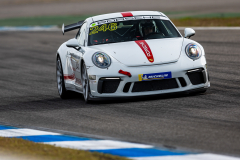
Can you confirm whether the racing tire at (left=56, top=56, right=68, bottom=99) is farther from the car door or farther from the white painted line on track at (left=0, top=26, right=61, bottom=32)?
the white painted line on track at (left=0, top=26, right=61, bottom=32)

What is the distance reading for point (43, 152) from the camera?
15.9 feet

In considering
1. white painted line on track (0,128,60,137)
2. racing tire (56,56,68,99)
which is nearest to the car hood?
racing tire (56,56,68,99)

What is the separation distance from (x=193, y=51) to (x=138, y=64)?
89cm

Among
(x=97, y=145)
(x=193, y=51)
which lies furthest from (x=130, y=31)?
(x=97, y=145)

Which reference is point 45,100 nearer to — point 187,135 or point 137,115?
point 137,115

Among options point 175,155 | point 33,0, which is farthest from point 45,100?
point 33,0

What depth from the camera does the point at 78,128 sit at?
6.27 metres

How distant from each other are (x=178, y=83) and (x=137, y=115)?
118 centimetres

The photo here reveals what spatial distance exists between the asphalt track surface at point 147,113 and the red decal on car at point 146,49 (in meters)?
0.56

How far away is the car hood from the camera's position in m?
7.73

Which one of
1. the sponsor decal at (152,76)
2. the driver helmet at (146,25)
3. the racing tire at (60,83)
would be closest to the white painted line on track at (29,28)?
the racing tire at (60,83)

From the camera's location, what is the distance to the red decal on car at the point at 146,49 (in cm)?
774

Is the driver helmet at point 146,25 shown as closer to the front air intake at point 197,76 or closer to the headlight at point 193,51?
the headlight at point 193,51

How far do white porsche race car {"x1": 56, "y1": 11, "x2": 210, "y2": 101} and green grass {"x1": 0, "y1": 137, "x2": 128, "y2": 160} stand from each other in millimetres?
2534
